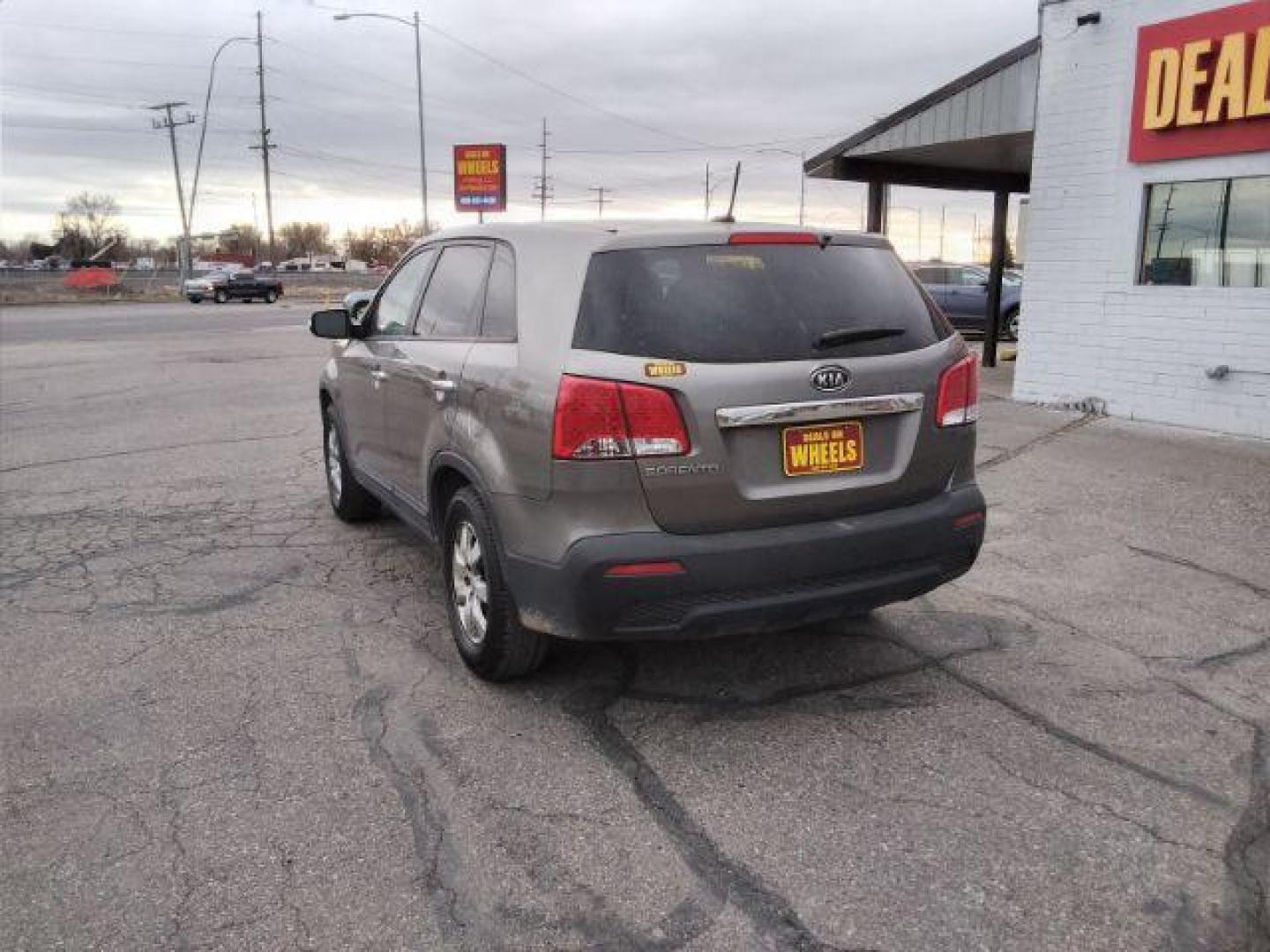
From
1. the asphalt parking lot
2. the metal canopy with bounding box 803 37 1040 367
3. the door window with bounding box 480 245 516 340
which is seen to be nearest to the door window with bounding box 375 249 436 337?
the door window with bounding box 480 245 516 340

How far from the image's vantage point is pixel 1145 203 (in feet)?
33.2

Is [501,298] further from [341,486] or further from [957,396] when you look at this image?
[341,486]

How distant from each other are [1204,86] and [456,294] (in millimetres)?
8066

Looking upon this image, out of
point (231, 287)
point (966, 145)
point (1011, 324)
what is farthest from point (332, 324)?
point (231, 287)

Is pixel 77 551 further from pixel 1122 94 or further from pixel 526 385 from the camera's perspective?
pixel 1122 94

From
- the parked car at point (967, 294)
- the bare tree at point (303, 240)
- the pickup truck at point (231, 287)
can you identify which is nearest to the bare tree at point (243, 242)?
the bare tree at point (303, 240)

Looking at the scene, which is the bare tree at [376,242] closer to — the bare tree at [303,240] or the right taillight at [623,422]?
the bare tree at [303,240]

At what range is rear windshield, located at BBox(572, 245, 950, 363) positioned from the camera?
3.38 metres

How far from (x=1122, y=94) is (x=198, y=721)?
1020 cm

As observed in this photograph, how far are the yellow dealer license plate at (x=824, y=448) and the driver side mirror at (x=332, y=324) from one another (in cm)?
302

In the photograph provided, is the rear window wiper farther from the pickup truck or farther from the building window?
the pickup truck

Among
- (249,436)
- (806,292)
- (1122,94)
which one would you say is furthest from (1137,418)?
(249,436)

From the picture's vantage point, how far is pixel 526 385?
11.5 feet

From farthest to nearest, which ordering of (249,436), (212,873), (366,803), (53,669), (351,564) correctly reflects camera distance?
(249,436)
(351,564)
(53,669)
(366,803)
(212,873)
